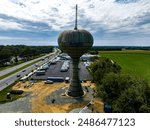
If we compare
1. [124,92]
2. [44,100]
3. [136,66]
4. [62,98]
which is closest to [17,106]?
[44,100]

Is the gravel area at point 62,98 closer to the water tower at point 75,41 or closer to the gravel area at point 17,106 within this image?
the gravel area at point 17,106

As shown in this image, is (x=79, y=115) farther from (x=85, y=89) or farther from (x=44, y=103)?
(x=85, y=89)

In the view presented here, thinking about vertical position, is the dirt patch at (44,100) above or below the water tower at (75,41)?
below

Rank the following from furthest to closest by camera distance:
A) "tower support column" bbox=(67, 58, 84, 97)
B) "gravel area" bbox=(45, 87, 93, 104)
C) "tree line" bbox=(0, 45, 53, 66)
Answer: "tree line" bbox=(0, 45, 53, 66) < "tower support column" bbox=(67, 58, 84, 97) < "gravel area" bbox=(45, 87, 93, 104)

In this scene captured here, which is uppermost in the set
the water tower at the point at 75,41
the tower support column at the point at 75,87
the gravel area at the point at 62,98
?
the water tower at the point at 75,41

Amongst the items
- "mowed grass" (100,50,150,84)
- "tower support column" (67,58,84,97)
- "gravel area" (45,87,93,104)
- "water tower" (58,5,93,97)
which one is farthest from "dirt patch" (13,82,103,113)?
"mowed grass" (100,50,150,84)

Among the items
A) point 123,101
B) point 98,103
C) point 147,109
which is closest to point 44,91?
point 98,103

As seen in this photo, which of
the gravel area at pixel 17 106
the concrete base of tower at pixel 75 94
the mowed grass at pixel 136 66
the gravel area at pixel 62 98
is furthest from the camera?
the mowed grass at pixel 136 66

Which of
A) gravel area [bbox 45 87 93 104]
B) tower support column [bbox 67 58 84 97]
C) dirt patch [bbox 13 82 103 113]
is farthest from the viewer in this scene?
tower support column [bbox 67 58 84 97]

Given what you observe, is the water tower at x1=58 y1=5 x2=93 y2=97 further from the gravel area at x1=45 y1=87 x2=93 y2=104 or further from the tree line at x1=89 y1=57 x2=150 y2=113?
the gravel area at x1=45 y1=87 x2=93 y2=104

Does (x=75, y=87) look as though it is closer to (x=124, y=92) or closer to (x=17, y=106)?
(x=17, y=106)

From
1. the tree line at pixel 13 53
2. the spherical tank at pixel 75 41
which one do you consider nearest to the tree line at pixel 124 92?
the spherical tank at pixel 75 41
